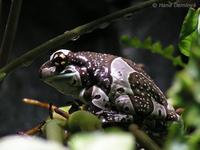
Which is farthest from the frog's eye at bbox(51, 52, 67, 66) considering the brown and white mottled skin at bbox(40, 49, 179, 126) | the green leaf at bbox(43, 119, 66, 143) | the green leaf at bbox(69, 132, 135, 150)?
the green leaf at bbox(69, 132, 135, 150)

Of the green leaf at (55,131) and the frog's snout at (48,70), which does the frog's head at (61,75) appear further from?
the green leaf at (55,131)

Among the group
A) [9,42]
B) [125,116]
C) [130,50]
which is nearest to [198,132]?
[9,42]

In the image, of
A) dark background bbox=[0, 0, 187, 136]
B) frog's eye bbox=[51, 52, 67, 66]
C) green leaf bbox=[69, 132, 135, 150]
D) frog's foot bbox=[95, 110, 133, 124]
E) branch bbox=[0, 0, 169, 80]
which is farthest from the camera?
dark background bbox=[0, 0, 187, 136]

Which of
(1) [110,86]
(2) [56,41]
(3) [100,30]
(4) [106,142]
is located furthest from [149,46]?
(3) [100,30]

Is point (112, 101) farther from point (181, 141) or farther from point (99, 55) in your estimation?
point (181, 141)

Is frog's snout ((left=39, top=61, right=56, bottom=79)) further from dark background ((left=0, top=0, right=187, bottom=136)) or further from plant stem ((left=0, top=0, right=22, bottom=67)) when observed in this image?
dark background ((left=0, top=0, right=187, bottom=136))

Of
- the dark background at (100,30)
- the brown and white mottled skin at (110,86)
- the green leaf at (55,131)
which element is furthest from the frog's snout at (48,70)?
the dark background at (100,30)
